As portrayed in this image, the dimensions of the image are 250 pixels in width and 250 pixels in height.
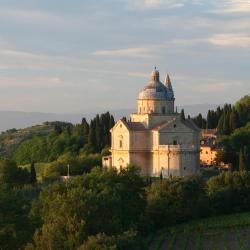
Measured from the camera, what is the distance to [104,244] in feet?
73.4

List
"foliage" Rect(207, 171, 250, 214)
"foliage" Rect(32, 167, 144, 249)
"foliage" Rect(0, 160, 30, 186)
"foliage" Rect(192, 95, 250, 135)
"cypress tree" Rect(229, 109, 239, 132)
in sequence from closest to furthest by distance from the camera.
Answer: "foliage" Rect(32, 167, 144, 249), "foliage" Rect(207, 171, 250, 214), "foliage" Rect(0, 160, 30, 186), "cypress tree" Rect(229, 109, 239, 132), "foliage" Rect(192, 95, 250, 135)

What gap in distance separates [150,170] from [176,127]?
377 cm

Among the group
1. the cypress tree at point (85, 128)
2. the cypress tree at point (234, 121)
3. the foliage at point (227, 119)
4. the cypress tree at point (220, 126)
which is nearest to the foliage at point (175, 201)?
the cypress tree at point (85, 128)

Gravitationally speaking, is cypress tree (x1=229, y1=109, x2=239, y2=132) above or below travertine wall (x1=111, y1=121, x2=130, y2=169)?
above

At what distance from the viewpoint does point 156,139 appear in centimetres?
5719

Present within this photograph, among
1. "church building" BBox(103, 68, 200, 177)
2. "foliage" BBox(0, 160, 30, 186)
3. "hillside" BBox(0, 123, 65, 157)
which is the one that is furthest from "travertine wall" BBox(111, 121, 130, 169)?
"hillside" BBox(0, 123, 65, 157)

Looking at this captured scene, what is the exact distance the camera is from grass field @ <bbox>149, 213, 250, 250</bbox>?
1384 inches

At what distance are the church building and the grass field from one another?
1158 centimetres

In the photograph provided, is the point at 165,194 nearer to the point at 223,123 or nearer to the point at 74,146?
the point at 74,146

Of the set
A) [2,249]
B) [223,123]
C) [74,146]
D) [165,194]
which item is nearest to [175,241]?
A: [165,194]

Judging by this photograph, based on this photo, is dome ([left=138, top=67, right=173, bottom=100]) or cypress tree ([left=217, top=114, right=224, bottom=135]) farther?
cypress tree ([left=217, top=114, right=224, bottom=135])

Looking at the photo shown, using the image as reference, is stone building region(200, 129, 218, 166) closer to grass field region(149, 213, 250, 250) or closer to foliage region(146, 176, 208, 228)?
foliage region(146, 176, 208, 228)

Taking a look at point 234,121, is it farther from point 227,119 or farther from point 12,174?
point 12,174

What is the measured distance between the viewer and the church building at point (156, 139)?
56281 millimetres
